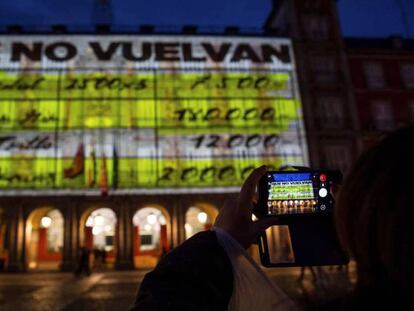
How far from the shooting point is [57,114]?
89.4 ft

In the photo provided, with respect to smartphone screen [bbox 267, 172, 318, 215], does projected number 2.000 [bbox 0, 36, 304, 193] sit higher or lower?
Result: higher

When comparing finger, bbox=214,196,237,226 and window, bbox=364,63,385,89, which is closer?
finger, bbox=214,196,237,226

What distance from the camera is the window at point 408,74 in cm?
3177

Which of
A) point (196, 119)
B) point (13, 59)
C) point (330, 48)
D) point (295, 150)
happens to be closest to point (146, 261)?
point (196, 119)

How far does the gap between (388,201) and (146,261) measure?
28752 mm

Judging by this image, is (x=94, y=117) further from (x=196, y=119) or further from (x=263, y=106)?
(x=263, y=106)

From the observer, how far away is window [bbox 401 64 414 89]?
104ft

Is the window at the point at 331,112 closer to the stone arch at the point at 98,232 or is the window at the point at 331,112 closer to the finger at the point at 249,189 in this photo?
the stone arch at the point at 98,232

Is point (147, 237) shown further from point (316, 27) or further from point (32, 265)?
point (316, 27)

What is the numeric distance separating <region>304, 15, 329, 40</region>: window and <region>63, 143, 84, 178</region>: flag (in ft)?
62.0

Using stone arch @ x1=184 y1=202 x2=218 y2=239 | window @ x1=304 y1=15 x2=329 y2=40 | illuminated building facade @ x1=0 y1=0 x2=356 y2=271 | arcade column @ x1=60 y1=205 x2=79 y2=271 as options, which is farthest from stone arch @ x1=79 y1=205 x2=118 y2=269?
window @ x1=304 y1=15 x2=329 y2=40

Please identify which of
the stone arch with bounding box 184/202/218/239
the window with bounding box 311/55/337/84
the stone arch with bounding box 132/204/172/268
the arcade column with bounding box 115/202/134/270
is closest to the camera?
the arcade column with bounding box 115/202/134/270

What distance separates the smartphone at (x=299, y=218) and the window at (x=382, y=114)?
101 ft

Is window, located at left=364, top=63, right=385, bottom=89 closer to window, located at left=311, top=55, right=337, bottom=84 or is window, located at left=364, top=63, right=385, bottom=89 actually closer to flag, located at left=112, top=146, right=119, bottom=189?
window, located at left=311, top=55, right=337, bottom=84
